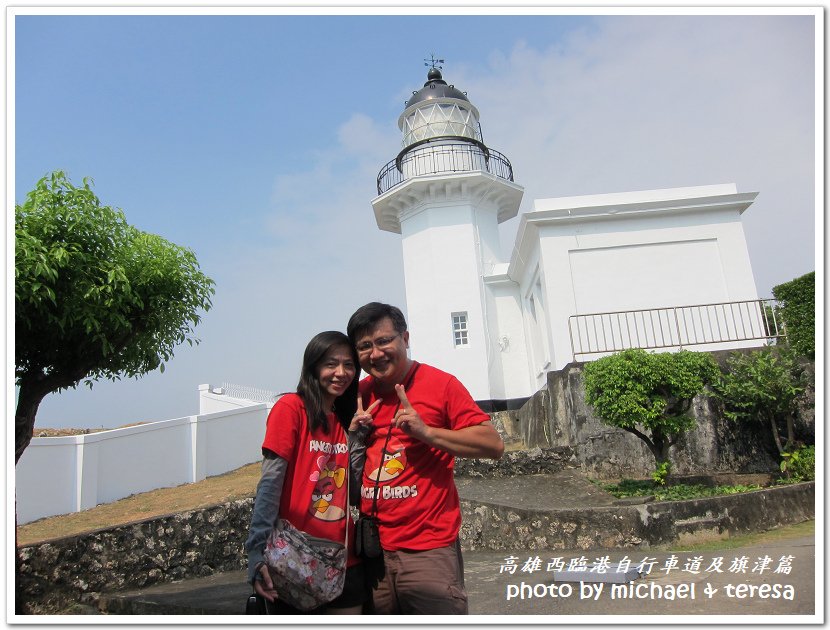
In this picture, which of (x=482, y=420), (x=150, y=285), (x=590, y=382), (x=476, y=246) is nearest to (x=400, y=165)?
(x=476, y=246)

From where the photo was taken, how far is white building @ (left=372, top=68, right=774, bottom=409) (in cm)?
1041

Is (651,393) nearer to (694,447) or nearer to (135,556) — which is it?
(694,447)

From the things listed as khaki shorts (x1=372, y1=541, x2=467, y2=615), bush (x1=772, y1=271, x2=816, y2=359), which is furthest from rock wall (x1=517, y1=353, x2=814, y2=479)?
khaki shorts (x1=372, y1=541, x2=467, y2=615)

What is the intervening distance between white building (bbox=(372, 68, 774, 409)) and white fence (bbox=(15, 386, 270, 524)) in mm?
4931

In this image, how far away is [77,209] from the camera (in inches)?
153

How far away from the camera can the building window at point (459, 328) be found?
45.8 ft

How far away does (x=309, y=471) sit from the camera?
2078 mm

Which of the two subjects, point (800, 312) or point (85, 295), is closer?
point (85, 295)

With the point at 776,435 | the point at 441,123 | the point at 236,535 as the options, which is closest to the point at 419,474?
the point at 236,535

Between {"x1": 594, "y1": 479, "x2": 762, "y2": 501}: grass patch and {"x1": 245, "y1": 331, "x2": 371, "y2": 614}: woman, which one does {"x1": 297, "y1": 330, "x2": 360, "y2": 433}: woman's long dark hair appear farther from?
{"x1": 594, "y1": 479, "x2": 762, "y2": 501}: grass patch

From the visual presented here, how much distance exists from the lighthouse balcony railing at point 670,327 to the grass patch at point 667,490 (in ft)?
9.92

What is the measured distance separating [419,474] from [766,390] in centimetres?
694

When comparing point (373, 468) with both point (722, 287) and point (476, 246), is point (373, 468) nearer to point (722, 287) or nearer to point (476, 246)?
point (722, 287)
